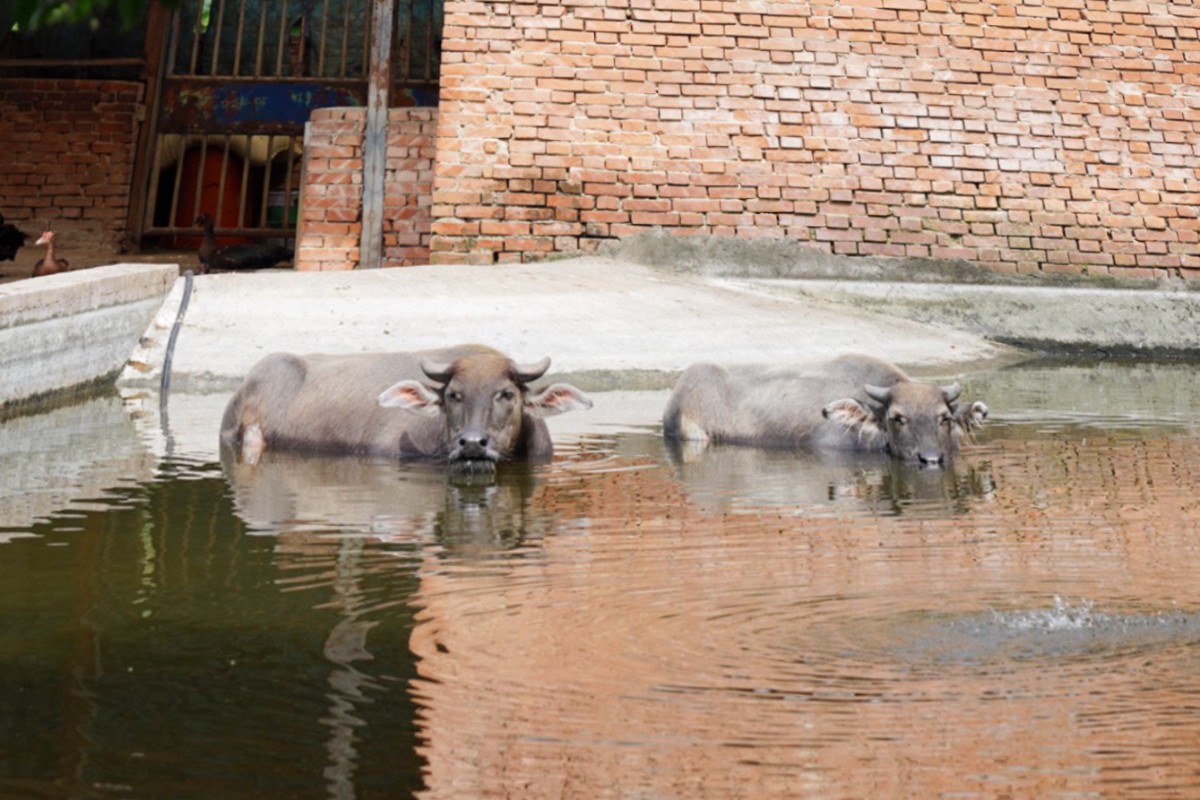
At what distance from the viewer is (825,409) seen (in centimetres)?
926

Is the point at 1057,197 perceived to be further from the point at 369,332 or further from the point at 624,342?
the point at 369,332

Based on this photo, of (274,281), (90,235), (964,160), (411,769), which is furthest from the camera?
(90,235)

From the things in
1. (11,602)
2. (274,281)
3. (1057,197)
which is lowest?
(11,602)

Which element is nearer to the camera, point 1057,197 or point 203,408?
point 203,408

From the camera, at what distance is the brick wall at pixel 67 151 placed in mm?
21359

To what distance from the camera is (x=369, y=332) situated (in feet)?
39.1

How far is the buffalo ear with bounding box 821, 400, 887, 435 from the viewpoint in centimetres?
924

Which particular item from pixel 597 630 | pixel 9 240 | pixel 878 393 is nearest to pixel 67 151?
pixel 9 240

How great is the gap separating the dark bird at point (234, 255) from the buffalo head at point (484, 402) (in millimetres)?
11040

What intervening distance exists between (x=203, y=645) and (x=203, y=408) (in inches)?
238

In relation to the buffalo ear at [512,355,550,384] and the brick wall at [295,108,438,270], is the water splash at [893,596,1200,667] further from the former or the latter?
the brick wall at [295,108,438,270]

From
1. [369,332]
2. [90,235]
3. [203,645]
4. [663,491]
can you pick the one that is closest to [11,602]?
[203,645]

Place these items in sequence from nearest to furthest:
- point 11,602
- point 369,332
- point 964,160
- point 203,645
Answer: point 203,645
point 11,602
point 369,332
point 964,160

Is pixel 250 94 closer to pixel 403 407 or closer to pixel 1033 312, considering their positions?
pixel 1033 312
